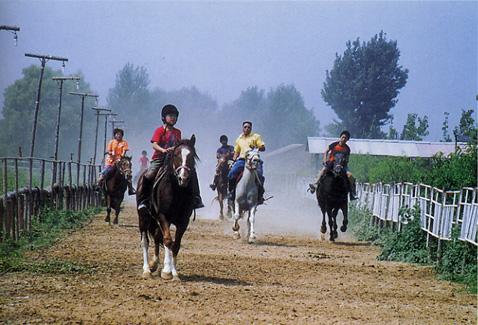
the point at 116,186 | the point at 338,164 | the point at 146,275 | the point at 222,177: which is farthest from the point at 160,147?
the point at 222,177

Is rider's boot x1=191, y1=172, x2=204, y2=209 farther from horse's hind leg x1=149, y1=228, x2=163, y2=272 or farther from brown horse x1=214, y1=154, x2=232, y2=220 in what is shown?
brown horse x1=214, y1=154, x2=232, y2=220

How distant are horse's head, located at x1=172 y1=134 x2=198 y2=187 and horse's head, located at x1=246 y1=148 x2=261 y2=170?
7376 mm

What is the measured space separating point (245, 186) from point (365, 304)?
9845 millimetres

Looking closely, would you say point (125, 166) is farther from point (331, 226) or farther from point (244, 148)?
point (331, 226)

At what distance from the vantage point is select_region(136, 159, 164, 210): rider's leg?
43.3 ft

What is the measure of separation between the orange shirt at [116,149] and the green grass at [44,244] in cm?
212

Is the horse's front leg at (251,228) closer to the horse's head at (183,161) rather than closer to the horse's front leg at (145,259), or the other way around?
the horse's front leg at (145,259)

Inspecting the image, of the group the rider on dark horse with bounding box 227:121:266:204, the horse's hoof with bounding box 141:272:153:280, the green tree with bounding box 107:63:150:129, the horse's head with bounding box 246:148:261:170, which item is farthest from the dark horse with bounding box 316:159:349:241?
the green tree with bounding box 107:63:150:129

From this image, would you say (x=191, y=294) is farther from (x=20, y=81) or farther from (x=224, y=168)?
(x=20, y=81)

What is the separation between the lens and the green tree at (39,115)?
88.0 meters

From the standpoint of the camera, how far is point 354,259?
57.8ft

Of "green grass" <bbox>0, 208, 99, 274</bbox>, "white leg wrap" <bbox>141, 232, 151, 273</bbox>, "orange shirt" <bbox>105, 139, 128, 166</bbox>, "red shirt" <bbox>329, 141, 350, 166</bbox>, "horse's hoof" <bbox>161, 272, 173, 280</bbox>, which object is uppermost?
"red shirt" <bbox>329, 141, 350, 166</bbox>

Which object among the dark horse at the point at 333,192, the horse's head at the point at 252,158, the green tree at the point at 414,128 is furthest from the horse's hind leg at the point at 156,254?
the green tree at the point at 414,128

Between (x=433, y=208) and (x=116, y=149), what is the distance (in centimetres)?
1017
